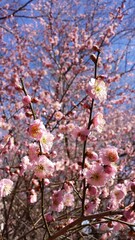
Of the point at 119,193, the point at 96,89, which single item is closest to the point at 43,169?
the point at 96,89

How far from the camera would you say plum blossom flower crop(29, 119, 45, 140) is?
183 centimetres

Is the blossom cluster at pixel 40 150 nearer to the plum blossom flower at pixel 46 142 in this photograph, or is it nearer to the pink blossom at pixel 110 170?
the plum blossom flower at pixel 46 142

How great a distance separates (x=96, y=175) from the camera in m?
1.94

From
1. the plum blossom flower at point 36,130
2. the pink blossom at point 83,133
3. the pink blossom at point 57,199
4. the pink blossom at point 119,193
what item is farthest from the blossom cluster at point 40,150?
the pink blossom at point 119,193

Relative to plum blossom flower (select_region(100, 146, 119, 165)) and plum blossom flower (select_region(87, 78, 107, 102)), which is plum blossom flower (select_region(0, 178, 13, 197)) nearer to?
plum blossom flower (select_region(100, 146, 119, 165))

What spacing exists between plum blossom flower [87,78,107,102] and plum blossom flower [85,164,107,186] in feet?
1.61

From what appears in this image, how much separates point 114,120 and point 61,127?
8.23 metres

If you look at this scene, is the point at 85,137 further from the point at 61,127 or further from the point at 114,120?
the point at 114,120

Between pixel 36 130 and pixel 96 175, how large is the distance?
1.73 feet

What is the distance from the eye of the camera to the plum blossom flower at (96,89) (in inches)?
77.4

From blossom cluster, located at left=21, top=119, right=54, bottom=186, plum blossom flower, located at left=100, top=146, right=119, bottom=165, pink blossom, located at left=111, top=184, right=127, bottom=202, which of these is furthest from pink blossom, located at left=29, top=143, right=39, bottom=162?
pink blossom, located at left=111, top=184, right=127, bottom=202

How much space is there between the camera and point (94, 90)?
1.99 m

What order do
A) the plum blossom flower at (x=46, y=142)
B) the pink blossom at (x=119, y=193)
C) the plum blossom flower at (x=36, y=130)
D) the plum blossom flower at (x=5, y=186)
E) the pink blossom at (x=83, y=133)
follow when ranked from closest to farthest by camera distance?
1. the plum blossom flower at (x=36, y=130)
2. the plum blossom flower at (x=46, y=142)
3. the pink blossom at (x=83, y=133)
4. the plum blossom flower at (x=5, y=186)
5. the pink blossom at (x=119, y=193)

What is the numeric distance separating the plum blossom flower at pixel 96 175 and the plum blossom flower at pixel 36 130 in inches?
17.4
